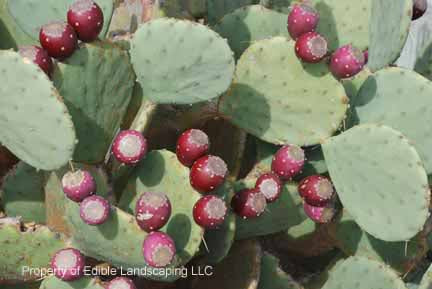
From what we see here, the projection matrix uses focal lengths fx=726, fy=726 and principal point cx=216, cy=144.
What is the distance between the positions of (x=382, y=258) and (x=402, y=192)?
1.20 feet

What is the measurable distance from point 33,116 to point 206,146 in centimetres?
39

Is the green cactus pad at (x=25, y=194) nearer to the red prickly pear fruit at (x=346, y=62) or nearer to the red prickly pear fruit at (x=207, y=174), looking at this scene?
the red prickly pear fruit at (x=207, y=174)

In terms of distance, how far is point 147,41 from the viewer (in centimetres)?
167

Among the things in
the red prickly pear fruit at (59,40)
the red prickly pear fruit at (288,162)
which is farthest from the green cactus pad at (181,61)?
the red prickly pear fruit at (288,162)

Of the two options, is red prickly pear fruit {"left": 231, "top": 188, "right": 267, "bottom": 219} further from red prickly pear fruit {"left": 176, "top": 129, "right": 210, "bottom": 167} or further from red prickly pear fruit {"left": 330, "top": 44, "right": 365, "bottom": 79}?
red prickly pear fruit {"left": 330, "top": 44, "right": 365, "bottom": 79}

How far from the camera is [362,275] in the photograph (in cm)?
183

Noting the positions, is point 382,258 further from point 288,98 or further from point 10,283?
point 10,283

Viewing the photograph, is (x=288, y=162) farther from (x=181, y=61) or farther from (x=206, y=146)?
(x=181, y=61)

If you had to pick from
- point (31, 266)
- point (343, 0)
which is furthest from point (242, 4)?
point (31, 266)

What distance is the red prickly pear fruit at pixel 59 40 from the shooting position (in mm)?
1582

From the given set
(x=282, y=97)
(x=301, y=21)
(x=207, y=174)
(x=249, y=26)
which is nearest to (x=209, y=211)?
(x=207, y=174)

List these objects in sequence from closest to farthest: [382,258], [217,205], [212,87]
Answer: [217,205] → [212,87] → [382,258]

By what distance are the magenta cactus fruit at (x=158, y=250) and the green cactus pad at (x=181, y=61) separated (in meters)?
0.38

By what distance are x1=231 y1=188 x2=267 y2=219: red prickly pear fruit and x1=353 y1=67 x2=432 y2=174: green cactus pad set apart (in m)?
0.41
